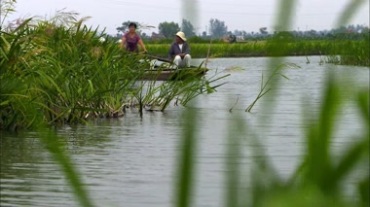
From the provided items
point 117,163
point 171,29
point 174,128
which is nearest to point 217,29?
point 171,29

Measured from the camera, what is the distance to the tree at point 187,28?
0.50 meters

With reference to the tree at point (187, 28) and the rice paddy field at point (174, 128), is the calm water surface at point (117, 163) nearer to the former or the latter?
the rice paddy field at point (174, 128)

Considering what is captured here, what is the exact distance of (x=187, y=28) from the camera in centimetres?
52

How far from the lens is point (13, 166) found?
5.95 m

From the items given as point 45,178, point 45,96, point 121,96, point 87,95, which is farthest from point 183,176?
point 121,96

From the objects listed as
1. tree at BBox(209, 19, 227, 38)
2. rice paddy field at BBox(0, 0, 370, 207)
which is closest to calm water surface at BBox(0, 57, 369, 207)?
rice paddy field at BBox(0, 0, 370, 207)

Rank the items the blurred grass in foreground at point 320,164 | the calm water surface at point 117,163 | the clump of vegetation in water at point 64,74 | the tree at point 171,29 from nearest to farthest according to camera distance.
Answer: the blurred grass in foreground at point 320,164 < the tree at point 171,29 < the calm water surface at point 117,163 < the clump of vegetation in water at point 64,74

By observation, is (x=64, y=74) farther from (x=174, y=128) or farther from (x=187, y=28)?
(x=187, y=28)

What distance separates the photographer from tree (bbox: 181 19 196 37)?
50 cm

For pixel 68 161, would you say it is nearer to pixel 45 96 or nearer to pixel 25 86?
pixel 25 86

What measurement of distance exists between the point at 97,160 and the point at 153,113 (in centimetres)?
403

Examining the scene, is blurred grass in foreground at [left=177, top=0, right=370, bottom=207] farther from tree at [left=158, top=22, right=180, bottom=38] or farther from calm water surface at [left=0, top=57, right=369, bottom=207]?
calm water surface at [left=0, top=57, right=369, bottom=207]

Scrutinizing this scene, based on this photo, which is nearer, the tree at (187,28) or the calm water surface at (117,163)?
the tree at (187,28)

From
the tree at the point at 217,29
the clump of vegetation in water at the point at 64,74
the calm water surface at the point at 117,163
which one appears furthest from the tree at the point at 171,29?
the clump of vegetation in water at the point at 64,74
